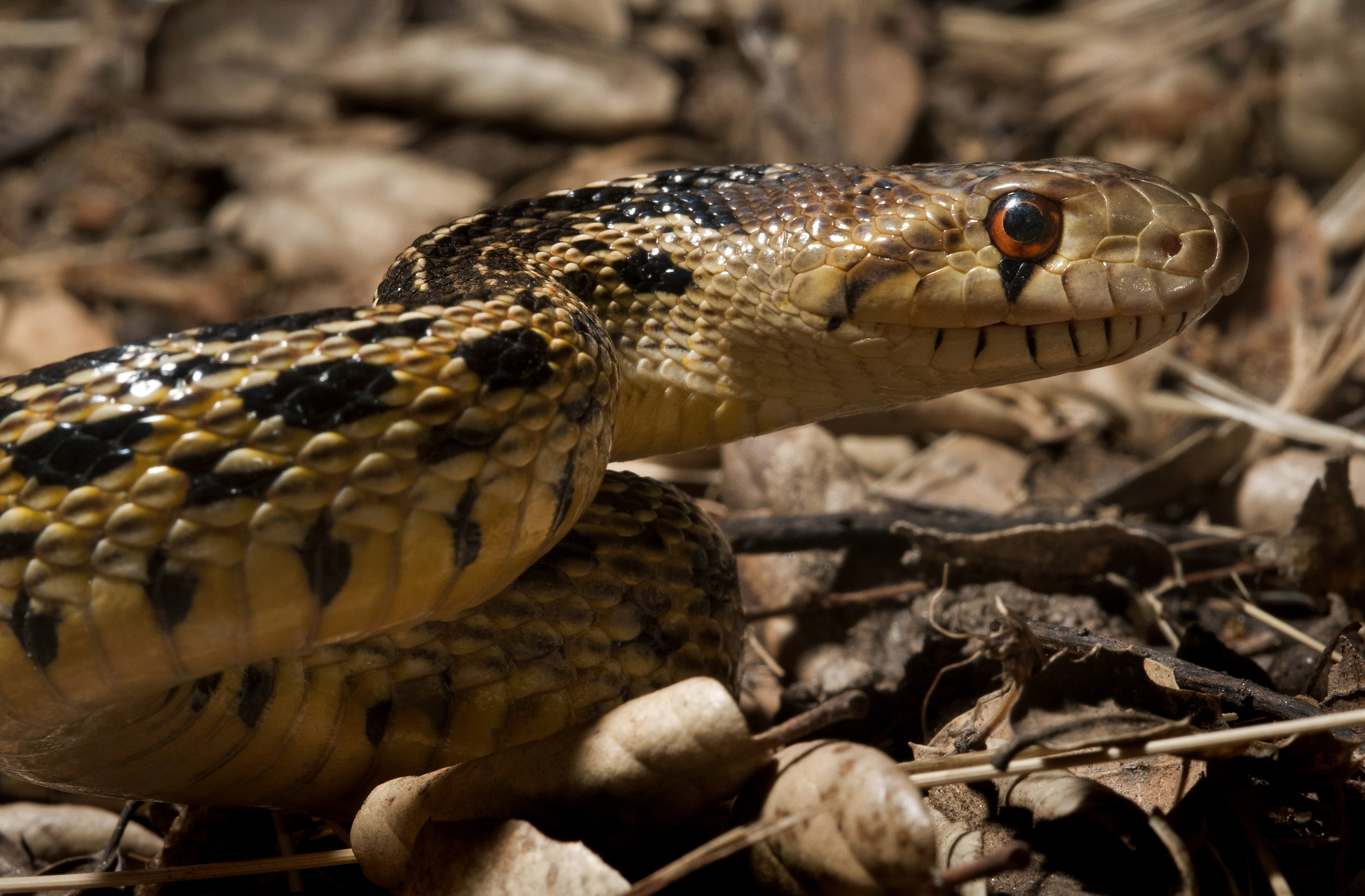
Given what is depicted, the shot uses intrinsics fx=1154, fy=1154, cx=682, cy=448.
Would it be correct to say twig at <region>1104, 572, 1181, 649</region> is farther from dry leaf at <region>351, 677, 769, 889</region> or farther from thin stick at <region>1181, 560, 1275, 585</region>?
dry leaf at <region>351, 677, 769, 889</region>

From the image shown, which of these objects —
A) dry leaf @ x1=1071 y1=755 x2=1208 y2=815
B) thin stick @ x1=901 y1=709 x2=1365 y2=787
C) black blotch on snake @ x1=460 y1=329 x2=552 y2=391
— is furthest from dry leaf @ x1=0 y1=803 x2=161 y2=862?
dry leaf @ x1=1071 y1=755 x2=1208 y2=815

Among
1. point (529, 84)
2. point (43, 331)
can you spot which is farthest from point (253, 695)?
point (529, 84)

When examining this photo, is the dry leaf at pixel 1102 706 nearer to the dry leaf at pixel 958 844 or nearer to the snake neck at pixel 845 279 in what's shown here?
the dry leaf at pixel 958 844

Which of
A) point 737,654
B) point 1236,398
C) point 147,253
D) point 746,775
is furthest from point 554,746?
point 147,253

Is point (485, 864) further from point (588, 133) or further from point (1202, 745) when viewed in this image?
point (588, 133)

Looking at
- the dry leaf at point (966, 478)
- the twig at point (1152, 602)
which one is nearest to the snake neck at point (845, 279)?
the twig at point (1152, 602)

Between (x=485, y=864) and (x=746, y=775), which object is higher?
(x=746, y=775)

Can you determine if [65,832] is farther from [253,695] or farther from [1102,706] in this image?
[1102,706]
